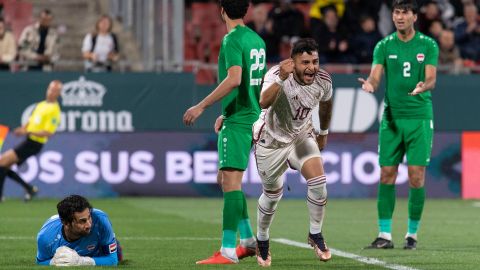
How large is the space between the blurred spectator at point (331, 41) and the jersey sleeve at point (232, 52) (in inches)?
502

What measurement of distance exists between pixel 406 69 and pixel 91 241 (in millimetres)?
4178

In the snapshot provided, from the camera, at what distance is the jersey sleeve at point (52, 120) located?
20.2 meters

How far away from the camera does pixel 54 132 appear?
68.3 ft

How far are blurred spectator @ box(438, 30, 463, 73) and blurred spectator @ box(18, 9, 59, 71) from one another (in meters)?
6.88

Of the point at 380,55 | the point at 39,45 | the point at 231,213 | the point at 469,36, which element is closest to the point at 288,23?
the point at 469,36

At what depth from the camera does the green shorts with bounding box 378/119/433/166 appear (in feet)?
41.6

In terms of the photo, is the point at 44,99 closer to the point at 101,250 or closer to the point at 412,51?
the point at 412,51

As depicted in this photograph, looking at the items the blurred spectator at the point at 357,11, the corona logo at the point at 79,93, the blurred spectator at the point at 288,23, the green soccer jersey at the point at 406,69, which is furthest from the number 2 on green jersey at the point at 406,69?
the blurred spectator at the point at 357,11

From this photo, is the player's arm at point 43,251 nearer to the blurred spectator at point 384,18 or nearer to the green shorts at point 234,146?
the green shorts at point 234,146

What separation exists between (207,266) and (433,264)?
6.28 ft

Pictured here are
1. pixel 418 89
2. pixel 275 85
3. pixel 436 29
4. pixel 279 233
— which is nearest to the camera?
pixel 275 85

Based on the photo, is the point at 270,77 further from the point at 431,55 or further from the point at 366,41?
the point at 366,41

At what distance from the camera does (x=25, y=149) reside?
20.2 metres

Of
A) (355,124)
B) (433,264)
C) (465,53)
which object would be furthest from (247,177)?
(433,264)
